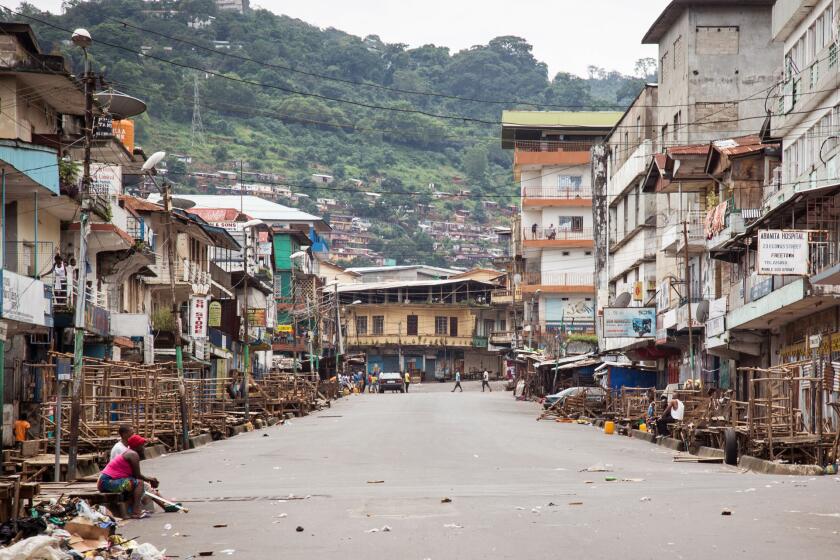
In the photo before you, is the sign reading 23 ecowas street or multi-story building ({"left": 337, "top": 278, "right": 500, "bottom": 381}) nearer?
the sign reading 23 ecowas street

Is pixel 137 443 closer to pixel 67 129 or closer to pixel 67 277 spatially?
pixel 67 277

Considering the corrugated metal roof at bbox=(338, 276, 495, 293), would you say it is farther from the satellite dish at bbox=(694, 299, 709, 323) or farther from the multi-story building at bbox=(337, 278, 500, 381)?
the satellite dish at bbox=(694, 299, 709, 323)

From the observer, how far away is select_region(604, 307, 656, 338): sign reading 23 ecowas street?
55.6 metres

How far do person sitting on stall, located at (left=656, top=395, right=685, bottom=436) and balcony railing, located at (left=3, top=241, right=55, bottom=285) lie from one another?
1764 cm

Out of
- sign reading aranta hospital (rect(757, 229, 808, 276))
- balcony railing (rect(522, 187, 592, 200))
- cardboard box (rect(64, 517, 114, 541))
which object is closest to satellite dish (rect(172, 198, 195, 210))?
sign reading aranta hospital (rect(757, 229, 808, 276))

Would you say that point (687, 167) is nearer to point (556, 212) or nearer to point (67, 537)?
Answer: point (67, 537)

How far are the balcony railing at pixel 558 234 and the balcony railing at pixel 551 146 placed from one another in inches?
260

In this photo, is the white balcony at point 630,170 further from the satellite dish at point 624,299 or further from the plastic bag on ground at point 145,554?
the plastic bag on ground at point 145,554

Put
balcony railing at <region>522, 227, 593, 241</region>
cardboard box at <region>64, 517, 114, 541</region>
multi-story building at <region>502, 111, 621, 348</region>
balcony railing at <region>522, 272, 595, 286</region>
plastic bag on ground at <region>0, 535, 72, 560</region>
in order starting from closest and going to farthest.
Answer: plastic bag on ground at <region>0, 535, 72, 560</region>, cardboard box at <region>64, 517, 114, 541</region>, balcony railing at <region>522, 227, 593, 241</region>, multi-story building at <region>502, 111, 621, 348</region>, balcony railing at <region>522, 272, 595, 286</region>

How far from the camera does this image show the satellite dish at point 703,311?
49.0 meters

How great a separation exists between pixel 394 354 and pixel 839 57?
94.8 metres

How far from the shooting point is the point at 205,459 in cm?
3178

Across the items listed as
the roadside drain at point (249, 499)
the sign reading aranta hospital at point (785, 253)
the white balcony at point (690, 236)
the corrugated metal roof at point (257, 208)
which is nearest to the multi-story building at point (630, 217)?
the white balcony at point (690, 236)

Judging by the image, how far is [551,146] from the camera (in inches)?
4213
